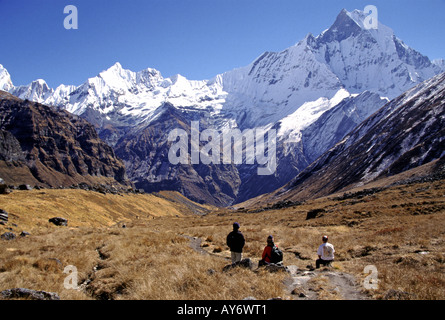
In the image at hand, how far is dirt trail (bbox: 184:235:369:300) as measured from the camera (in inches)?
374

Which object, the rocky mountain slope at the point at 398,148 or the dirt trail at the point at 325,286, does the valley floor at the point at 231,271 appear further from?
the rocky mountain slope at the point at 398,148

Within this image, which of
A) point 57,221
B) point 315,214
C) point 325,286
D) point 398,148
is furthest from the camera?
point 398,148

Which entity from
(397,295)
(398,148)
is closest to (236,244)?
(397,295)

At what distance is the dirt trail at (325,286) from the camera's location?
950cm

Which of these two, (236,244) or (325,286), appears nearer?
(325,286)

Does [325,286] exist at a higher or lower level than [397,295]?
lower

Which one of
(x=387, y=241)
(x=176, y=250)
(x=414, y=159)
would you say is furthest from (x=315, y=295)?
(x=414, y=159)

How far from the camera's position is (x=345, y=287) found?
10617 millimetres

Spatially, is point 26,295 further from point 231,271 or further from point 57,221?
point 57,221

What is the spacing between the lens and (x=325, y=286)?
34.6 feet

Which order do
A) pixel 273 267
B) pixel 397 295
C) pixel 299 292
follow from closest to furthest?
pixel 397 295, pixel 299 292, pixel 273 267

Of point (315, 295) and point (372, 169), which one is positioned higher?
point (372, 169)

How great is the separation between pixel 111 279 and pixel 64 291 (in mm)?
1930
